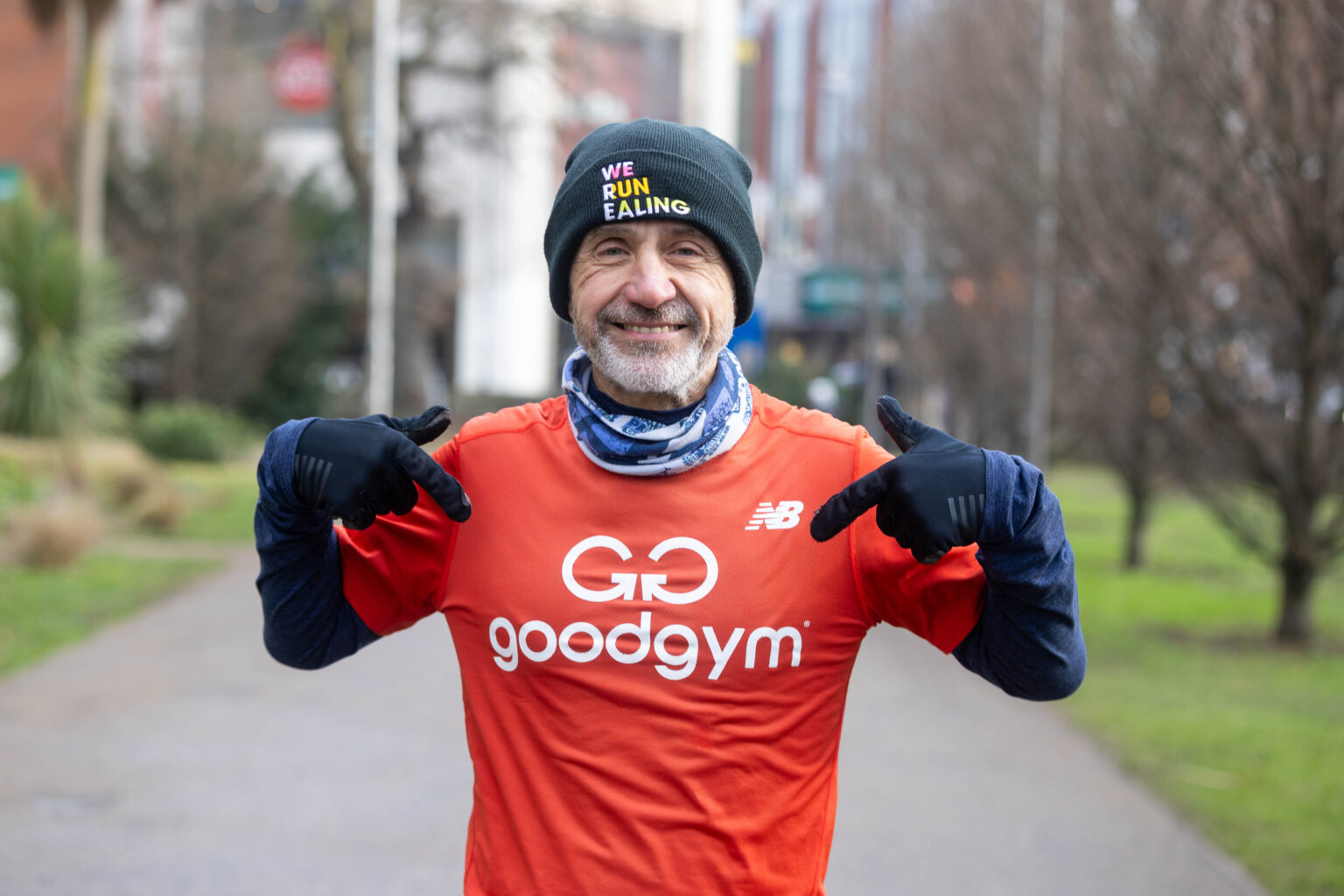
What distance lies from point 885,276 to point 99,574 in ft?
57.7

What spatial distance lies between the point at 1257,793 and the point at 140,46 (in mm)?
36519

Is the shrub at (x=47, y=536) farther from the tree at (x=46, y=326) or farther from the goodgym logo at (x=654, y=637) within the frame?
the goodgym logo at (x=654, y=637)

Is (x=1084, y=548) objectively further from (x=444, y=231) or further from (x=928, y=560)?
(x=444, y=231)

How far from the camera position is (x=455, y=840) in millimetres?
5648

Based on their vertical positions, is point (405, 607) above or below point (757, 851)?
above

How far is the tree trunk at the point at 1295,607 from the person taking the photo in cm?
1066

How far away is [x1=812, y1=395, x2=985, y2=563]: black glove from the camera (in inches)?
83.1

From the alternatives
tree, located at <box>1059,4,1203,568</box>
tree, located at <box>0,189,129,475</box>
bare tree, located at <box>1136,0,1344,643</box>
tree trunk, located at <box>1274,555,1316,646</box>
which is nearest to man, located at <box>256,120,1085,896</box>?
bare tree, located at <box>1136,0,1344,643</box>

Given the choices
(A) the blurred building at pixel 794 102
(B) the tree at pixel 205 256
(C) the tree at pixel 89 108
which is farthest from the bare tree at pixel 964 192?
(A) the blurred building at pixel 794 102

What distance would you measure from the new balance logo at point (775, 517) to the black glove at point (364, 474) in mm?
445

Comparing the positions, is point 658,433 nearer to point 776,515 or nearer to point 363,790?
point 776,515

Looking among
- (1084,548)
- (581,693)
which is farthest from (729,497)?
(1084,548)

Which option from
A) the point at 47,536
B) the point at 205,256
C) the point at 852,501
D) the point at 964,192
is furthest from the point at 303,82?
the point at 852,501

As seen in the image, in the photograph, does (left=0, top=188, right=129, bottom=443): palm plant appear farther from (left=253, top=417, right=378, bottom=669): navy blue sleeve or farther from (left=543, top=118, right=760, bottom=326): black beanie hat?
(left=543, top=118, right=760, bottom=326): black beanie hat
